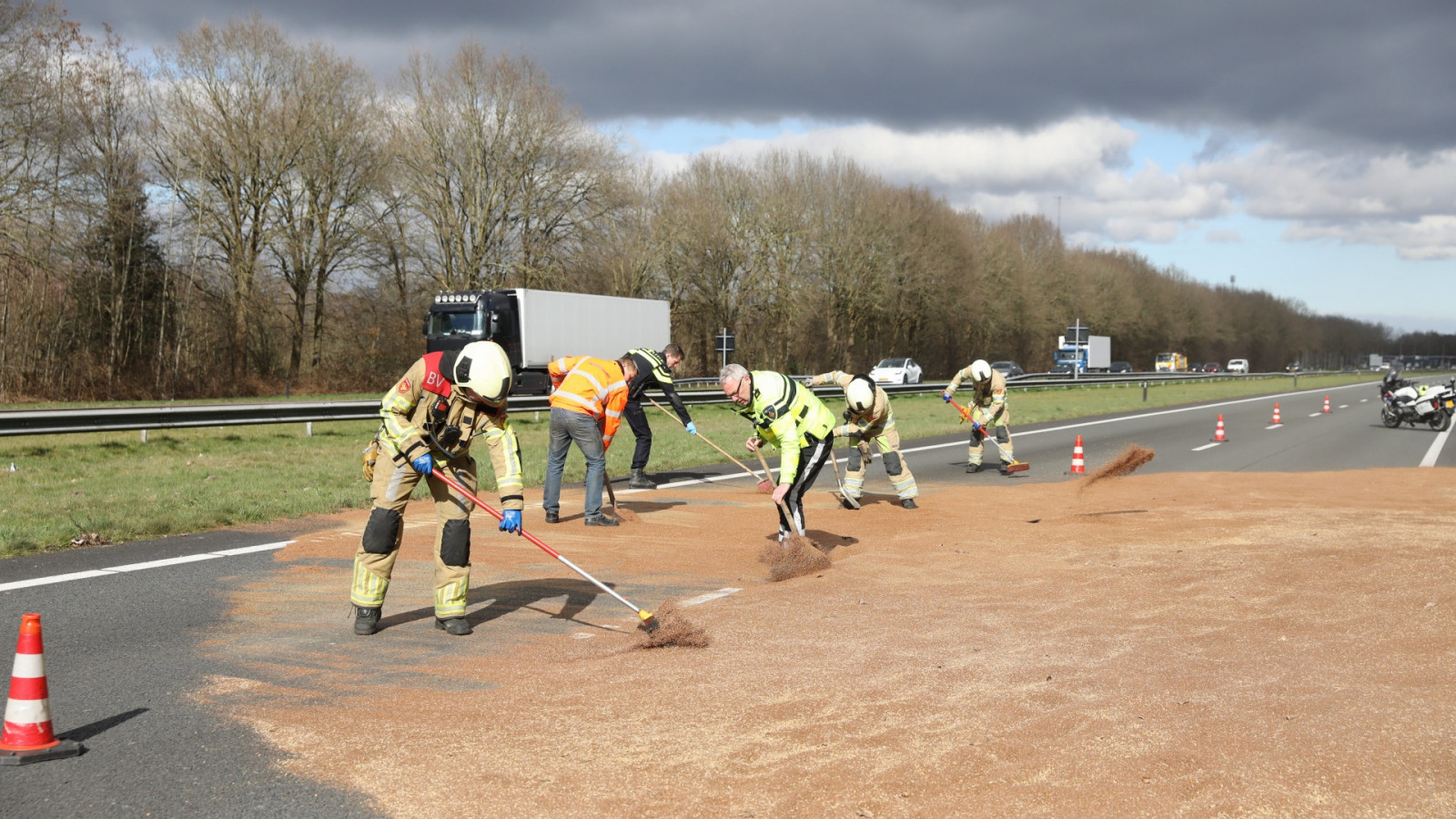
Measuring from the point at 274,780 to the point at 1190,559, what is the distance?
270 inches

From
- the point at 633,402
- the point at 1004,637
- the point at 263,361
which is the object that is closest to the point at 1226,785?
the point at 1004,637

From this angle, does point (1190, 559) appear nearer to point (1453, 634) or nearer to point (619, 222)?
point (1453, 634)

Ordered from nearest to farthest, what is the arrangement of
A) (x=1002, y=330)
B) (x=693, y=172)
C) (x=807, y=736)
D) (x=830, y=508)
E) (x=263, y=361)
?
(x=807, y=736) < (x=830, y=508) < (x=263, y=361) < (x=693, y=172) < (x=1002, y=330)

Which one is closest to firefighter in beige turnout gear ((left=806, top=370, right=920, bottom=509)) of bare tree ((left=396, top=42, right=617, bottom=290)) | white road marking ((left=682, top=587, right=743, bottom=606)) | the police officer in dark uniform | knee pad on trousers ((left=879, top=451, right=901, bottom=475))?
knee pad on trousers ((left=879, top=451, right=901, bottom=475))

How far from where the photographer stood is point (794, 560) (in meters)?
8.30

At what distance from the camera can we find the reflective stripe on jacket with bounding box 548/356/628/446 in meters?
10.9

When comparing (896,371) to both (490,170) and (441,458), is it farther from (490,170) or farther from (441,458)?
(441,458)

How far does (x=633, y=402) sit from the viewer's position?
Answer: 14.0 metres

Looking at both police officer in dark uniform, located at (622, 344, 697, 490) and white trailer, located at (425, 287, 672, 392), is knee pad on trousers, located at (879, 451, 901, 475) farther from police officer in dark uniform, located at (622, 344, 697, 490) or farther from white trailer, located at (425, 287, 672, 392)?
white trailer, located at (425, 287, 672, 392)

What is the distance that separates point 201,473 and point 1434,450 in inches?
838

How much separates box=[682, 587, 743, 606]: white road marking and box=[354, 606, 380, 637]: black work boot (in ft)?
6.61

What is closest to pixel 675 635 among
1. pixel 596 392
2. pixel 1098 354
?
pixel 596 392

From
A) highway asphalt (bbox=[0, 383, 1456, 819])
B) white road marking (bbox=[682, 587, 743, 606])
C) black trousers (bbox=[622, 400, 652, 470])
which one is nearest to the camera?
highway asphalt (bbox=[0, 383, 1456, 819])

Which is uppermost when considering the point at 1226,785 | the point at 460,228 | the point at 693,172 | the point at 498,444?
the point at 693,172
